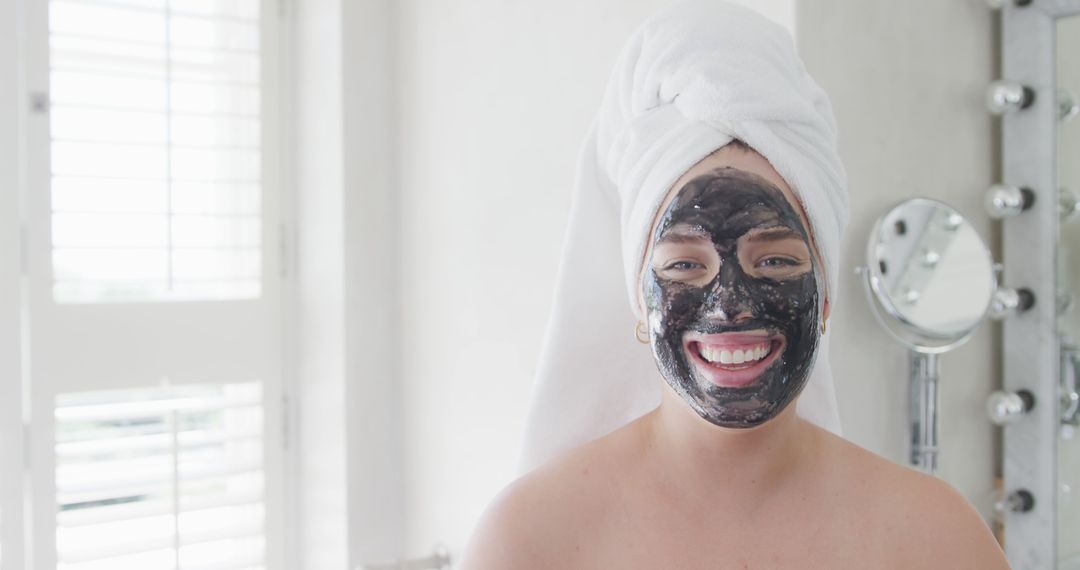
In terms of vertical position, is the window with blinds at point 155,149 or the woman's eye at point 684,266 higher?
the window with blinds at point 155,149

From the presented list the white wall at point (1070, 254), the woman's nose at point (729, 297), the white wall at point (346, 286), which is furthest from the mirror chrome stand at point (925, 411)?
the white wall at point (346, 286)

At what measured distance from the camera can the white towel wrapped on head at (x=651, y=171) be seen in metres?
0.77

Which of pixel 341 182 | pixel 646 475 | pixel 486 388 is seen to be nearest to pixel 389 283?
pixel 341 182

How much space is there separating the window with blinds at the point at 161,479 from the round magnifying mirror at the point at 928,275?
122 cm

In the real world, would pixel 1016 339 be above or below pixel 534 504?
above

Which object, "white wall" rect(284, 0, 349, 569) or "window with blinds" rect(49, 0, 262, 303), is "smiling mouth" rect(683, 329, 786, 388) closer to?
"white wall" rect(284, 0, 349, 569)

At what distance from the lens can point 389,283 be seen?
1.84 metres

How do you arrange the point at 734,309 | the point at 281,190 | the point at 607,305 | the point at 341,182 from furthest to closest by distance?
the point at 281,190 → the point at 341,182 → the point at 607,305 → the point at 734,309

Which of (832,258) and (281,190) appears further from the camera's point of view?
(281,190)

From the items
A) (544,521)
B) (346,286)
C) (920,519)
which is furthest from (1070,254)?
(346,286)

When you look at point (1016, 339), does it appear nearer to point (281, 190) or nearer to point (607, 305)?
point (607, 305)

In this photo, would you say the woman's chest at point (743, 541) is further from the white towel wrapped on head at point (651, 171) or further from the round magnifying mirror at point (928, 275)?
the round magnifying mirror at point (928, 275)

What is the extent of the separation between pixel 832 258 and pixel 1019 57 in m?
0.60

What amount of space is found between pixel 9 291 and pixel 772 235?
1.36m
